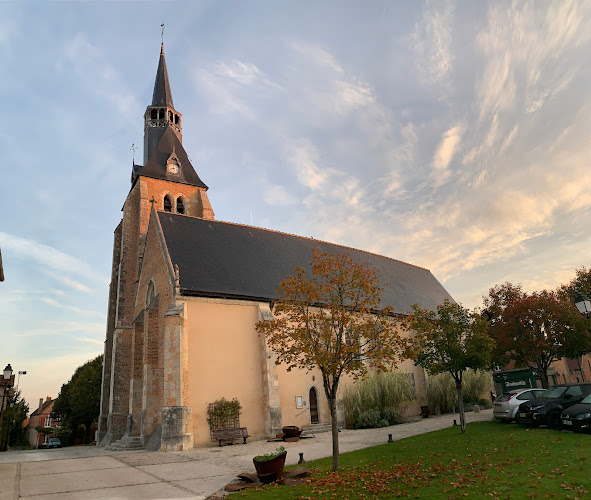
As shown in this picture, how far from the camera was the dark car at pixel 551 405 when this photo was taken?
13953 mm

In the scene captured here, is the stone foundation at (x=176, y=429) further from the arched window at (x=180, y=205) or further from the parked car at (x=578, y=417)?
the arched window at (x=180, y=205)

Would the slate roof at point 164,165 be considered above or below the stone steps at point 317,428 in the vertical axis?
above

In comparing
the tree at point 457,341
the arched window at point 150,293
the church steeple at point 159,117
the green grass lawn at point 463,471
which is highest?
the church steeple at point 159,117

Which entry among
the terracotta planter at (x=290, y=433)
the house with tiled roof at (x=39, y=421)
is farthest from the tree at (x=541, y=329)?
the house with tiled roof at (x=39, y=421)

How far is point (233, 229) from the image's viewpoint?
26156 millimetres

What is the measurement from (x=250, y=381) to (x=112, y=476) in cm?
885

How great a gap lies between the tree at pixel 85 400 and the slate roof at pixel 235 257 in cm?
2582

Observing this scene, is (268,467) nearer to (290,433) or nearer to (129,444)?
(290,433)

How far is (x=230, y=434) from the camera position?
→ 1727cm

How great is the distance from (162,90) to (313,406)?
1332 inches

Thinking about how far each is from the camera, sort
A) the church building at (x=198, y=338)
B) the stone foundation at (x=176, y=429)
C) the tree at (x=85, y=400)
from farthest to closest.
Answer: the tree at (x=85, y=400), the church building at (x=198, y=338), the stone foundation at (x=176, y=429)

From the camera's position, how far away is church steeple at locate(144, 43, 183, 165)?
38.5 metres

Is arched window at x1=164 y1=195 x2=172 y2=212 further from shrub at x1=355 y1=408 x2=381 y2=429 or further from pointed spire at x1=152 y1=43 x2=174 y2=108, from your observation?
shrub at x1=355 y1=408 x2=381 y2=429

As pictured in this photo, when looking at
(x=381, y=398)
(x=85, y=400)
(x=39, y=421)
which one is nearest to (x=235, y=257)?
(x=381, y=398)
